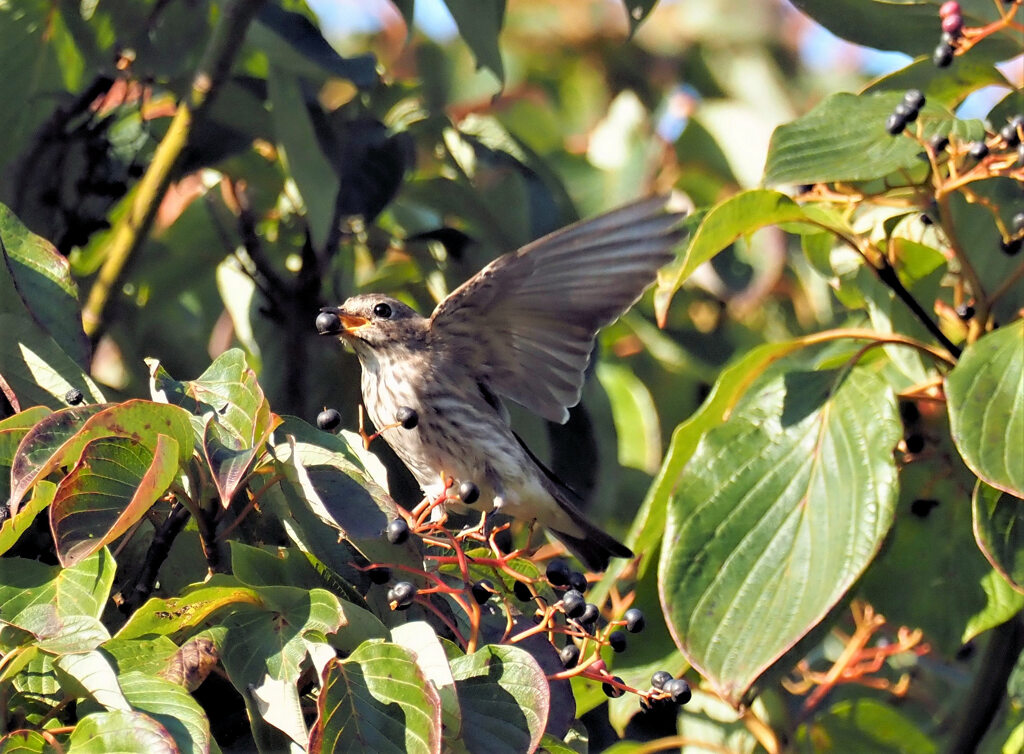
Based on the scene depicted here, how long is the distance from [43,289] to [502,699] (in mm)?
1094

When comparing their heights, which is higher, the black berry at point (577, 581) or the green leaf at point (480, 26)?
the green leaf at point (480, 26)

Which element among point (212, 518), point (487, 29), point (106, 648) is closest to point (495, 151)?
point (487, 29)

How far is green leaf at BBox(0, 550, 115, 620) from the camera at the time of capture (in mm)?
1718

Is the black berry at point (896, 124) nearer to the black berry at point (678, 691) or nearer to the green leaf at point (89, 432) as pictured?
the black berry at point (678, 691)

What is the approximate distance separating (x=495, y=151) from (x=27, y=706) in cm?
237

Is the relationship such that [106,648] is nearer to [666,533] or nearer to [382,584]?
[382,584]

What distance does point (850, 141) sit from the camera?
2855mm

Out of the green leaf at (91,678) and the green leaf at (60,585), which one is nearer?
the green leaf at (91,678)

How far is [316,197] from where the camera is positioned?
3031mm

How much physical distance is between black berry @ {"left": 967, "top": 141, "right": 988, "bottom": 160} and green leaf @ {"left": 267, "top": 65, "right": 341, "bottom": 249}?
1455 millimetres

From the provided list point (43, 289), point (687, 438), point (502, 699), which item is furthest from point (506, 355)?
point (502, 699)

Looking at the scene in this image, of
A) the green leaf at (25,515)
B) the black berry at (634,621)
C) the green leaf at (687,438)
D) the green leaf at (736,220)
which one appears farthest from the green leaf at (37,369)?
the green leaf at (687,438)

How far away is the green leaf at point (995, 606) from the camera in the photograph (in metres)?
2.92

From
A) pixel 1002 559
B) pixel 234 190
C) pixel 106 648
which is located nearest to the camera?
pixel 106 648
